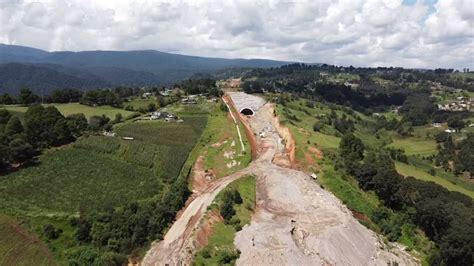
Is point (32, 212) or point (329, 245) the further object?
point (32, 212)

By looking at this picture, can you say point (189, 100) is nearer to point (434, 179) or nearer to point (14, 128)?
point (14, 128)

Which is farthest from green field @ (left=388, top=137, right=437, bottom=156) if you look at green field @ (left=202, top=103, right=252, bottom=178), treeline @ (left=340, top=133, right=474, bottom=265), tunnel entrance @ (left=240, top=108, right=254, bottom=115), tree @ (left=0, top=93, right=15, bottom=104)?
tree @ (left=0, top=93, right=15, bottom=104)

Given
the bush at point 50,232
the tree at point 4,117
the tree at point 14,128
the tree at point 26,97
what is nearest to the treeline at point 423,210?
the bush at point 50,232

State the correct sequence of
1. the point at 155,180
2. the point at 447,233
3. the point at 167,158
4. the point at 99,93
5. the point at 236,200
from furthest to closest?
1. the point at 99,93
2. the point at 167,158
3. the point at 155,180
4. the point at 236,200
5. the point at 447,233

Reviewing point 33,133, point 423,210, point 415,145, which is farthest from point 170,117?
point 415,145

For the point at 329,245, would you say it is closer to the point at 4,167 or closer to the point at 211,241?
the point at 211,241

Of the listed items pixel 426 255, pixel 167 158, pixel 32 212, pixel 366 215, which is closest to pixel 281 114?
pixel 167 158

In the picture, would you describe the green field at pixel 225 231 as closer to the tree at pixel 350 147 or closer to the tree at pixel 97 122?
the tree at pixel 350 147
